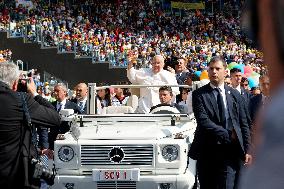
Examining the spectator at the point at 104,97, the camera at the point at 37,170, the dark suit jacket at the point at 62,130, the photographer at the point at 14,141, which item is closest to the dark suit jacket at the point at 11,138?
the photographer at the point at 14,141

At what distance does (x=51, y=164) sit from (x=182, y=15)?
44214 millimetres

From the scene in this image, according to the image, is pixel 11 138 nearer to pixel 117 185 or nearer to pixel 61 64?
pixel 117 185

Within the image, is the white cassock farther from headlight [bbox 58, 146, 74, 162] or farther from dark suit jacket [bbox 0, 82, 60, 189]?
dark suit jacket [bbox 0, 82, 60, 189]

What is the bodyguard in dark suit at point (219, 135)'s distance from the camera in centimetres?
820

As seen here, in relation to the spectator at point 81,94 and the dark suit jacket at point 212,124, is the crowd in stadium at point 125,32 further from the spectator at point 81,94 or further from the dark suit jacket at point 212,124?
the dark suit jacket at point 212,124

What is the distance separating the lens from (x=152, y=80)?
39.6 feet

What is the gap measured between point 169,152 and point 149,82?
265cm

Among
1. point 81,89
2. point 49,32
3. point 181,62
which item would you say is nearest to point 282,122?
point 81,89

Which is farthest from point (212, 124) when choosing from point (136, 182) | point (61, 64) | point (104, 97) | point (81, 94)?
point (61, 64)

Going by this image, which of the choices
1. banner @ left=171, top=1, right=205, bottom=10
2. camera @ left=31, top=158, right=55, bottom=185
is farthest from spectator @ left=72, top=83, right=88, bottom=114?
banner @ left=171, top=1, right=205, bottom=10

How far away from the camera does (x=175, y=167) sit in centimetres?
969

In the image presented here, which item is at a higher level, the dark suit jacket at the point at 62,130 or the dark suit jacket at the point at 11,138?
the dark suit jacket at the point at 11,138

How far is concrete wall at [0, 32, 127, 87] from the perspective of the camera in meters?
36.8

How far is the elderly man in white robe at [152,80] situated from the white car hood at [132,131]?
134 cm
